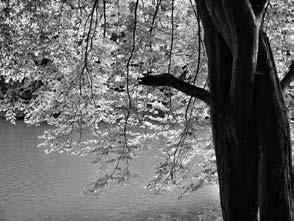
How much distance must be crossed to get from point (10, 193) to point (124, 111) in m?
5.30

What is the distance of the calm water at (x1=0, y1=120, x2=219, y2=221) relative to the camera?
8.25 meters

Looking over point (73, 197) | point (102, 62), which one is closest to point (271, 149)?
point (102, 62)

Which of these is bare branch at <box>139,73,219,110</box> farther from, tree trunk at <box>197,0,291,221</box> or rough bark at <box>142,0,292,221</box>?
tree trunk at <box>197,0,291,221</box>

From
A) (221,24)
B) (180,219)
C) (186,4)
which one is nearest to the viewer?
(221,24)

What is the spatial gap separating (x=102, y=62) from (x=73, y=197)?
515cm

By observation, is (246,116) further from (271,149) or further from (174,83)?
(174,83)

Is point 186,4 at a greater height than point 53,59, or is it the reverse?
point 186,4

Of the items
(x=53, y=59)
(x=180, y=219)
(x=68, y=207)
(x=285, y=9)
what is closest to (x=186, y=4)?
(x=285, y=9)

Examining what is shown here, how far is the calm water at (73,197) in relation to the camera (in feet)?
27.1

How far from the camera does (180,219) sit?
7.77 m

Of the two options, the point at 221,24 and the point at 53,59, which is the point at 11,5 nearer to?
the point at 53,59

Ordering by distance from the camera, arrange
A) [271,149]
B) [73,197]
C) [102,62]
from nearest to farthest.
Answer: [271,149] → [102,62] → [73,197]

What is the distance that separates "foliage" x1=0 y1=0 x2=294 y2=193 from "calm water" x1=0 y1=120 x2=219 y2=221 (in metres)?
2.87

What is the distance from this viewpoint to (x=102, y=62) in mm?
4883
